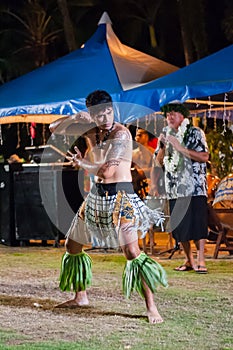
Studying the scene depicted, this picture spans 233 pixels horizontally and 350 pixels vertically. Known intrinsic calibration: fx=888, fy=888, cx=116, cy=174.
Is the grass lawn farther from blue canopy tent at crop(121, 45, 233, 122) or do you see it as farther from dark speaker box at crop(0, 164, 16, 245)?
dark speaker box at crop(0, 164, 16, 245)

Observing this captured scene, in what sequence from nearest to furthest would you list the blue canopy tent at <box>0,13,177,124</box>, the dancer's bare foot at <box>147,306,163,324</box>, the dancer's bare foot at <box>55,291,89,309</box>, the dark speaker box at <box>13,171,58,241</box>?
the dancer's bare foot at <box>147,306,163,324</box>, the dancer's bare foot at <box>55,291,89,309</box>, the blue canopy tent at <box>0,13,177,124</box>, the dark speaker box at <box>13,171,58,241</box>

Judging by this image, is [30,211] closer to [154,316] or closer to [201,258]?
[201,258]

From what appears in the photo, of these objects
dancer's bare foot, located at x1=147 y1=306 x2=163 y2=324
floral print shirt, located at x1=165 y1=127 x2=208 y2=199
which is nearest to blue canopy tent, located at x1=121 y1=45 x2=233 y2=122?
floral print shirt, located at x1=165 y1=127 x2=208 y2=199

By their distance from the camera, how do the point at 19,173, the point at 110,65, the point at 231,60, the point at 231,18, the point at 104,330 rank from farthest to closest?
1. the point at 231,18
2. the point at 19,173
3. the point at 110,65
4. the point at 231,60
5. the point at 104,330

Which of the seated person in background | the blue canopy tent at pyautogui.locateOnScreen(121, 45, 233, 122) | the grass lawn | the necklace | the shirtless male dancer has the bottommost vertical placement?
the grass lawn

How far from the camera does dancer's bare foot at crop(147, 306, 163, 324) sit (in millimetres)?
6889

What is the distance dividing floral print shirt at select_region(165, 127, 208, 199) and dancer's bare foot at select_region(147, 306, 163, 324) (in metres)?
3.14

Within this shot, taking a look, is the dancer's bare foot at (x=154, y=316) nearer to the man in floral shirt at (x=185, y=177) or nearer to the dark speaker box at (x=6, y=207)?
the man in floral shirt at (x=185, y=177)

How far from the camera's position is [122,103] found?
11375 millimetres

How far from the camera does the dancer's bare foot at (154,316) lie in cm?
689

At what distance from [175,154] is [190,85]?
0.93 m

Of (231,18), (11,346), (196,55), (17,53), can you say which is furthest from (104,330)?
(17,53)

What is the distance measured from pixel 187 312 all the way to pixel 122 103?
4565mm

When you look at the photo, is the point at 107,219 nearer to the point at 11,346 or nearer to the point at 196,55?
the point at 11,346
